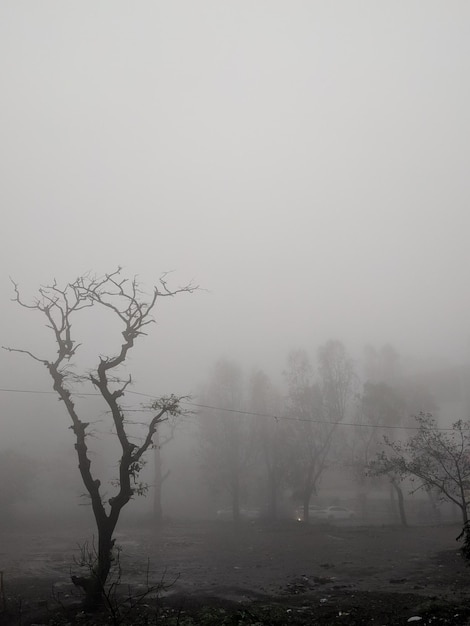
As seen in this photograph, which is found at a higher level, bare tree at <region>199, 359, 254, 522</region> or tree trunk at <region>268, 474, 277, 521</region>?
bare tree at <region>199, 359, 254, 522</region>

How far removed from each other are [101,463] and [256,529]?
28478 millimetres

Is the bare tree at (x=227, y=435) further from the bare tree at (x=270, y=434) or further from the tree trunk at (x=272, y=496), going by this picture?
the tree trunk at (x=272, y=496)

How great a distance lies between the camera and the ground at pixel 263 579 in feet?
39.0

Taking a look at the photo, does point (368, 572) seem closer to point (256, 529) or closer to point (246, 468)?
point (256, 529)

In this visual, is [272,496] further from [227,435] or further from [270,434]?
[227,435]

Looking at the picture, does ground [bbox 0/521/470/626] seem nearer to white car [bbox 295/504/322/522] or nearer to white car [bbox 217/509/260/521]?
white car [bbox 217/509/260/521]

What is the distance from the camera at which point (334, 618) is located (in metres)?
11.7

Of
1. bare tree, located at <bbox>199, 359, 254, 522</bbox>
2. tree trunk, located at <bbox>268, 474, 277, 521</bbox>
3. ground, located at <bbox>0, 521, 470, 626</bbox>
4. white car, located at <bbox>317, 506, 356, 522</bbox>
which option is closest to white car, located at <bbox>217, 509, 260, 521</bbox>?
bare tree, located at <bbox>199, 359, 254, 522</bbox>

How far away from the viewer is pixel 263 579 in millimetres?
17641

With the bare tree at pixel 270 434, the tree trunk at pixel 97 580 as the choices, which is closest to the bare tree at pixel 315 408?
the bare tree at pixel 270 434

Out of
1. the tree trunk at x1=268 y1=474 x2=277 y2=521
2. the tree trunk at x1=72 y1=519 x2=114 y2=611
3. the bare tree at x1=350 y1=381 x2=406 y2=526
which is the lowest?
the tree trunk at x1=268 y1=474 x2=277 y2=521

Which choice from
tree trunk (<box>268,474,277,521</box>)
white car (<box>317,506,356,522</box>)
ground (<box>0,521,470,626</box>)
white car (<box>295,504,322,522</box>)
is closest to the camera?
ground (<box>0,521,470,626</box>)

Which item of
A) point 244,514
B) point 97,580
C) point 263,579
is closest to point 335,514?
point 244,514

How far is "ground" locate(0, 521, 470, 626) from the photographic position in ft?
39.0
